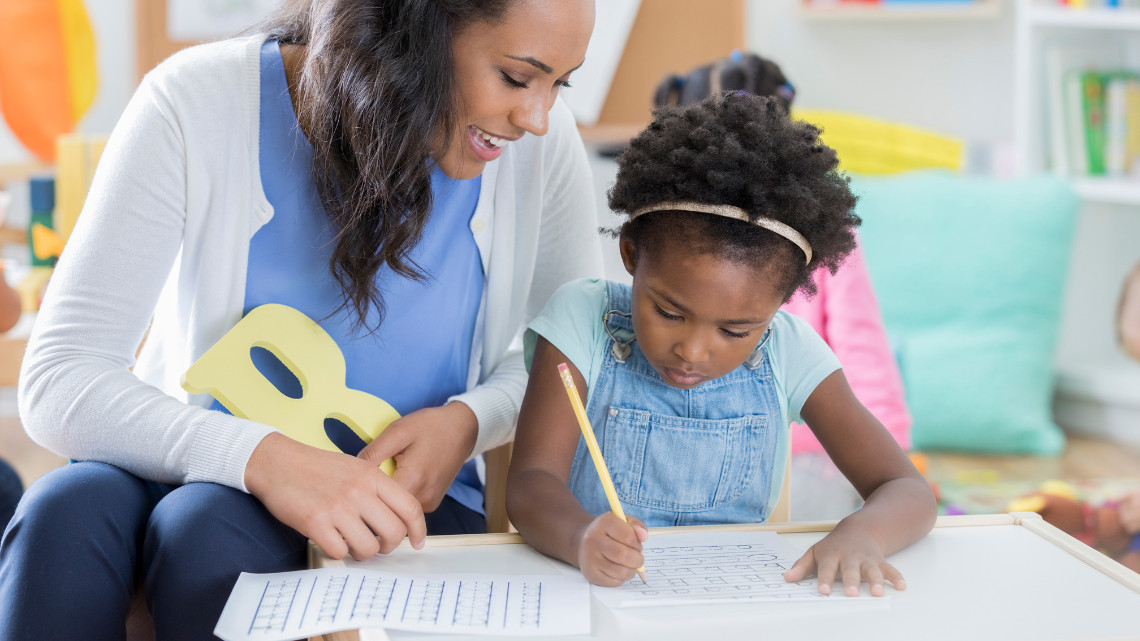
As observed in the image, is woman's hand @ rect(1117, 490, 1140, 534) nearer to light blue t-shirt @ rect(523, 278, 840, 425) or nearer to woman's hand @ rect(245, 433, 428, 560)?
light blue t-shirt @ rect(523, 278, 840, 425)

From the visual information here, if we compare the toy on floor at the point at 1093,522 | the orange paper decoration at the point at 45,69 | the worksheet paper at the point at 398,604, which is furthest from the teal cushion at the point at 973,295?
the worksheet paper at the point at 398,604

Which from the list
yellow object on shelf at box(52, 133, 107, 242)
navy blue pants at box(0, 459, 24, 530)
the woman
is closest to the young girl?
the woman

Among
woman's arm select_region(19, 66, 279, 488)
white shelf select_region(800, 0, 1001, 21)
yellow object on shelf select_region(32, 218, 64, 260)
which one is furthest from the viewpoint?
white shelf select_region(800, 0, 1001, 21)

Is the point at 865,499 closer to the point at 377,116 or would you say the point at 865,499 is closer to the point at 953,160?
the point at 377,116

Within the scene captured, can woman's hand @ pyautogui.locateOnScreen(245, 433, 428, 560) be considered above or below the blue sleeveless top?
below

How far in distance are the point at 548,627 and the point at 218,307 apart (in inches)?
20.5

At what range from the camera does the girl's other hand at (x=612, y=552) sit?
2.55 feet

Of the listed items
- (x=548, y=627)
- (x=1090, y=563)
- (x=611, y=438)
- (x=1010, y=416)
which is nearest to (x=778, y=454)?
(x=611, y=438)

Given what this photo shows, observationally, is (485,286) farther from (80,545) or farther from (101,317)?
(80,545)

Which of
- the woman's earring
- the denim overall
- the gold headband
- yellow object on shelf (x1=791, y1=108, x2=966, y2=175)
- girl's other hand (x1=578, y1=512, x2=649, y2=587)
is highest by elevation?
the gold headband

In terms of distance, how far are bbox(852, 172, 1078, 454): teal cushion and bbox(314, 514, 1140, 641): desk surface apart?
1747 millimetres

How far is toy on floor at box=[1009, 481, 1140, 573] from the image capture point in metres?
1.79

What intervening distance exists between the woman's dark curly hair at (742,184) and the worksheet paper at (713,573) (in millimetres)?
240

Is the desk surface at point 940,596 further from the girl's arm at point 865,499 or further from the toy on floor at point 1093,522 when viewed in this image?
the toy on floor at point 1093,522
